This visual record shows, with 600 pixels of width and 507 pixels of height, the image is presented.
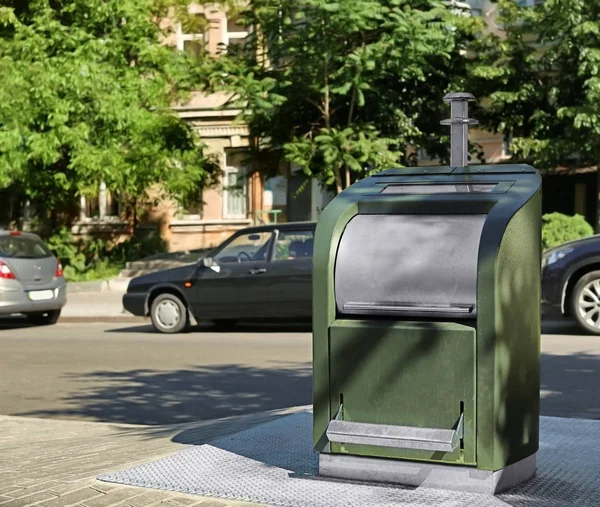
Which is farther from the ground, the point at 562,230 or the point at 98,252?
the point at 562,230

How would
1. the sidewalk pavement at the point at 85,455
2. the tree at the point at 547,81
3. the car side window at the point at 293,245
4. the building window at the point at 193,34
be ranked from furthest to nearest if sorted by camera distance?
the building window at the point at 193,34 < the tree at the point at 547,81 < the car side window at the point at 293,245 < the sidewalk pavement at the point at 85,455

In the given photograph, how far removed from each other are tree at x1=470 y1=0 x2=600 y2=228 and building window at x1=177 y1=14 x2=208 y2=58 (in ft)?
22.8

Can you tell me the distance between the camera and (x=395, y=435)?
17.9ft

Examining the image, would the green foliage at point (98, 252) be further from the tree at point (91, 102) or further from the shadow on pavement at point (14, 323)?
the shadow on pavement at point (14, 323)

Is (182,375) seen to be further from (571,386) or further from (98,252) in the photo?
(98,252)

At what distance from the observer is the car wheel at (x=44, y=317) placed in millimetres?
20609

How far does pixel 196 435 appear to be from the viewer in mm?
7645

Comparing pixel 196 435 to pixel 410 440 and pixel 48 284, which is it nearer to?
pixel 410 440

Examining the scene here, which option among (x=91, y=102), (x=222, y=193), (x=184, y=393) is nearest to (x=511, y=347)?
(x=184, y=393)

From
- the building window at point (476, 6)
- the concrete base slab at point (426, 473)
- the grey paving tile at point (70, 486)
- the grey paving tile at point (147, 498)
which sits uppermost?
the building window at point (476, 6)

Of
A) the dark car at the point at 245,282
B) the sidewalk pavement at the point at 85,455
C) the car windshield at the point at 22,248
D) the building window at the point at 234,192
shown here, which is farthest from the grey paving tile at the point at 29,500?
the building window at the point at 234,192

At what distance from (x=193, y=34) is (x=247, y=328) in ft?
50.2

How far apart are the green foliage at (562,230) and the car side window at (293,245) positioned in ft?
26.6

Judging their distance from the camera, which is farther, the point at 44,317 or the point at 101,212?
the point at 101,212
